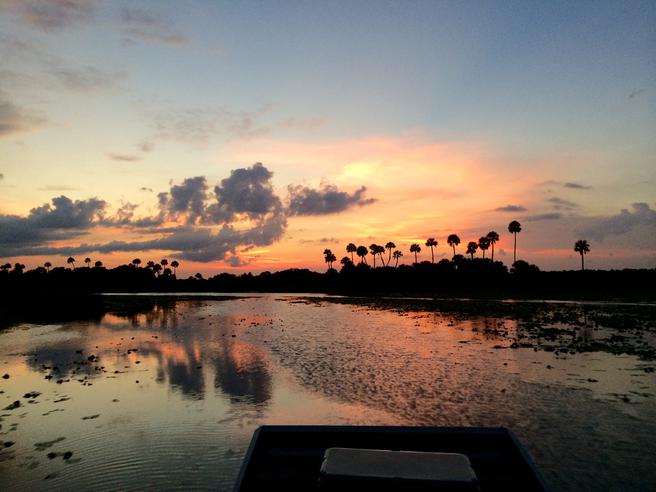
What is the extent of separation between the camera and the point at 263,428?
22.0ft

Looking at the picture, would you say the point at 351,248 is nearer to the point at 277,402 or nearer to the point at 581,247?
the point at 581,247

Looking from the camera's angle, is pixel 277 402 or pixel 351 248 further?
pixel 351 248

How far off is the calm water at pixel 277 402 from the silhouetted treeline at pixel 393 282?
59770mm

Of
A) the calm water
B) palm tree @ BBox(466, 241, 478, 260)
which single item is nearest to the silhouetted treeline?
palm tree @ BBox(466, 241, 478, 260)

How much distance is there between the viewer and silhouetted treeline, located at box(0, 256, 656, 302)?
299 ft

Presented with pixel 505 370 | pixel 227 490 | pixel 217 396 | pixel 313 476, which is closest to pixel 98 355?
pixel 217 396

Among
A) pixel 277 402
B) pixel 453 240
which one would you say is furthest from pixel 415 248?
pixel 277 402

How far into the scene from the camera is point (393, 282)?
13088 centimetres

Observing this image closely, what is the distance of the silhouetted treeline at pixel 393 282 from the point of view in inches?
3588

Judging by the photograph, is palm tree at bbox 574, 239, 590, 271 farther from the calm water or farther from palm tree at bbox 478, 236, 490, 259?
the calm water

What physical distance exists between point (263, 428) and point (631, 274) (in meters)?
109

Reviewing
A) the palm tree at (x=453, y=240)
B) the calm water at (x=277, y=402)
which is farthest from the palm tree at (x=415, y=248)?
the calm water at (x=277, y=402)

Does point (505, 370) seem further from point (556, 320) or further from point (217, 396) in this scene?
point (556, 320)

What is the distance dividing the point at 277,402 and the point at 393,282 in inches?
4611
